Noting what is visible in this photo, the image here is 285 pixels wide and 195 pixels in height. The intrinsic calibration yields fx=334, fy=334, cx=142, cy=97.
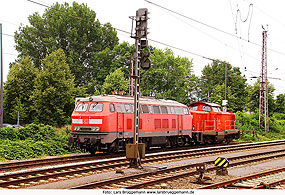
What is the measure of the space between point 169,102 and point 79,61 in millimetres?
36340

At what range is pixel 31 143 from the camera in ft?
64.1

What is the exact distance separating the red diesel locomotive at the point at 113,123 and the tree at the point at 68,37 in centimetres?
3634

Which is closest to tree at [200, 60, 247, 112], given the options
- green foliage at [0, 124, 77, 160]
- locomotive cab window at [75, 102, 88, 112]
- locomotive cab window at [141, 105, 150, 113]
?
locomotive cab window at [141, 105, 150, 113]

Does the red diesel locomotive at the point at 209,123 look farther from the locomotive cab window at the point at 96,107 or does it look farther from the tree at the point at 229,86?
the tree at the point at 229,86

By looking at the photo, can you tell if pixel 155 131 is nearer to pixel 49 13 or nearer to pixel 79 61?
pixel 79 61

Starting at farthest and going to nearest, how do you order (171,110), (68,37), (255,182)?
(68,37), (171,110), (255,182)

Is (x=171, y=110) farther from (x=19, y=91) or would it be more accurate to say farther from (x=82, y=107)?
(x=19, y=91)

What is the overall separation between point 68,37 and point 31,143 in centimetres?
3947

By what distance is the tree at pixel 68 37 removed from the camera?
56.6m

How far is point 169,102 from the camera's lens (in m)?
23.7

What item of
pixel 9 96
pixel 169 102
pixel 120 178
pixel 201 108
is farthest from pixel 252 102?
pixel 120 178

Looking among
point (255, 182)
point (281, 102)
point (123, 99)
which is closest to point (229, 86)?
point (281, 102)

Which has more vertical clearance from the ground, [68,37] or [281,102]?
[68,37]

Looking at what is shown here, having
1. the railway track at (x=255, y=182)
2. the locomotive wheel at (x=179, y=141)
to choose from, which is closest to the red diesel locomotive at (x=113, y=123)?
the locomotive wheel at (x=179, y=141)
